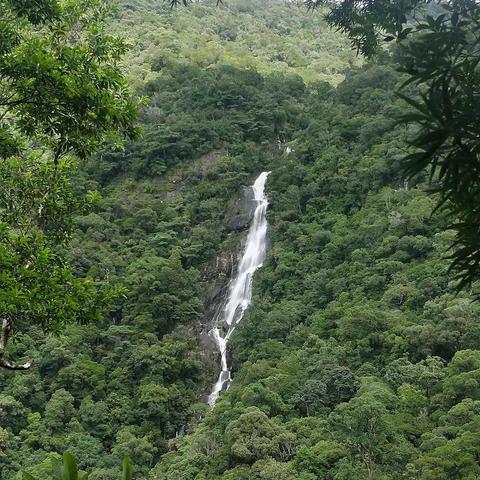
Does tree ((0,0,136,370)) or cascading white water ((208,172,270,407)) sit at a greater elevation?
tree ((0,0,136,370))

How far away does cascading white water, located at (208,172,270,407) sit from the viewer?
27.4 metres

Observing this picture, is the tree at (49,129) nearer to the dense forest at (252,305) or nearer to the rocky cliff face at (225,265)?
the dense forest at (252,305)

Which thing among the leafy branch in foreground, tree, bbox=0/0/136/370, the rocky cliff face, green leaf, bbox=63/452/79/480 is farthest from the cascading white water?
green leaf, bbox=63/452/79/480

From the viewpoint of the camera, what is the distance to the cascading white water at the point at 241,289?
2741 cm

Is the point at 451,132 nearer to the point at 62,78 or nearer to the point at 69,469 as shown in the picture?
the point at 69,469

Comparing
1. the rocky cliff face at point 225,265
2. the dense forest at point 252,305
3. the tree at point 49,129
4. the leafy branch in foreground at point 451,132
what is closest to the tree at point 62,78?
the tree at point 49,129

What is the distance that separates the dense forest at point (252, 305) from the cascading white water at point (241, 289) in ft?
2.03

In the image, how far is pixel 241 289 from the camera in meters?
31.5

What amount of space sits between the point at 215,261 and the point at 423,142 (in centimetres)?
3098

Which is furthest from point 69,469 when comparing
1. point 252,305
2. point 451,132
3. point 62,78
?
point 252,305

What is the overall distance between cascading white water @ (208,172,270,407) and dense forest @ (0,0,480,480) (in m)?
0.62

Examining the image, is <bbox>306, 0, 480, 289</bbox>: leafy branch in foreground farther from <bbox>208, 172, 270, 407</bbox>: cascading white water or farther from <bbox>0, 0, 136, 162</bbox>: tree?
<bbox>208, 172, 270, 407</bbox>: cascading white water

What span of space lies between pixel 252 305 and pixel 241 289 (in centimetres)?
321

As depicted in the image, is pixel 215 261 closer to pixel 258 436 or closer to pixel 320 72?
pixel 258 436
